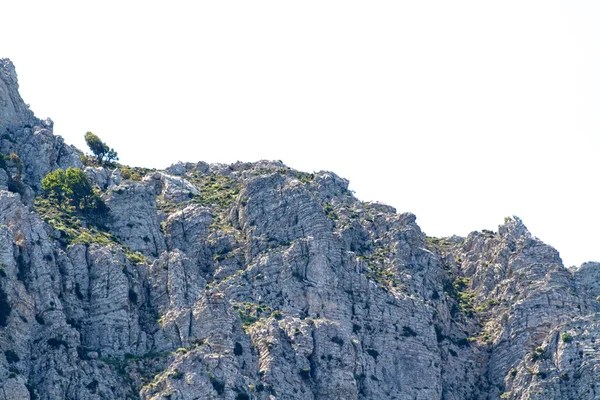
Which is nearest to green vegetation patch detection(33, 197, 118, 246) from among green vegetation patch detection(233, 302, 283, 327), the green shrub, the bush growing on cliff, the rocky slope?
the rocky slope

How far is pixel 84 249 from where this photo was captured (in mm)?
169750

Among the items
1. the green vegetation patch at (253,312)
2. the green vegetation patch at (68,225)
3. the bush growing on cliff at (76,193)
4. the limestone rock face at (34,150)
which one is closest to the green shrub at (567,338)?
the green vegetation patch at (253,312)

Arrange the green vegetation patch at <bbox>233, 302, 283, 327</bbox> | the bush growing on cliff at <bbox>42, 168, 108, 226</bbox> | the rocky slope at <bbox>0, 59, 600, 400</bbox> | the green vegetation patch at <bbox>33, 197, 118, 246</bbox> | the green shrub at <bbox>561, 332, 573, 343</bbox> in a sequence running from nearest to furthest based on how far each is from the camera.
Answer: the rocky slope at <bbox>0, 59, 600, 400</bbox> → the green shrub at <bbox>561, 332, 573, 343</bbox> → the green vegetation patch at <bbox>233, 302, 283, 327</bbox> → the green vegetation patch at <bbox>33, 197, 118, 246</bbox> → the bush growing on cliff at <bbox>42, 168, 108, 226</bbox>

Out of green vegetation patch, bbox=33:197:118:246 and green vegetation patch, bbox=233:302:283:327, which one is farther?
green vegetation patch, bbox=33:197:118:246

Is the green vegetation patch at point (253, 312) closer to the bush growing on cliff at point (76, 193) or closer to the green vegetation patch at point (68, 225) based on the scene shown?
the green vegetation patch at point (68, 225)

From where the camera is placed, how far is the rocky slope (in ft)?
516

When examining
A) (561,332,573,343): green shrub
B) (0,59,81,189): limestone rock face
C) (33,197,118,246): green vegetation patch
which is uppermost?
(0,59,81,189): limestone rock face

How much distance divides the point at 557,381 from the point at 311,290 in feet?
95.1

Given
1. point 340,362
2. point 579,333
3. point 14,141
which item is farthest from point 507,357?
point 14,141

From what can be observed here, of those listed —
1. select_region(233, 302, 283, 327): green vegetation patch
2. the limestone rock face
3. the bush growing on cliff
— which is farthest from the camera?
the limestone rock face

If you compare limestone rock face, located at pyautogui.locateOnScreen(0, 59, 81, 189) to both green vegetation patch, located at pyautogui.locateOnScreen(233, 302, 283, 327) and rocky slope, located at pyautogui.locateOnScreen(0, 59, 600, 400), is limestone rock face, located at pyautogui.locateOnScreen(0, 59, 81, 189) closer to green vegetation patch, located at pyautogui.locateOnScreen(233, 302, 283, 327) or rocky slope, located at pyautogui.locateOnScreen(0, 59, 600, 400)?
rocky slope, located at pyautogui.locateOnScreen(0, 59, 600, 400)

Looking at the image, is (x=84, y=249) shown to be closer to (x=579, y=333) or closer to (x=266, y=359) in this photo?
(x=266, y=359)

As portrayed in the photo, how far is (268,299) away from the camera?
17288 cm

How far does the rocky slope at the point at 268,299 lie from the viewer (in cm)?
15725
